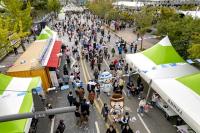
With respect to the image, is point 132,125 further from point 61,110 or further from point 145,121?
point 61,110

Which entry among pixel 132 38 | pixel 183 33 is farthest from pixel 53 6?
pixel 183 33

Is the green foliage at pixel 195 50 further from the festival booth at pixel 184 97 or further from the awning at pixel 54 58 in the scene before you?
the awning at pixel 54 58

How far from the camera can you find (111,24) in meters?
54.9

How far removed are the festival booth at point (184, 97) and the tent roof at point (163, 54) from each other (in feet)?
10.3

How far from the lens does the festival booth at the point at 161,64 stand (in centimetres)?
1780

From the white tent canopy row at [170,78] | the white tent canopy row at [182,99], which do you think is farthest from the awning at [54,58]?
the white tent canopy row at [182,99]

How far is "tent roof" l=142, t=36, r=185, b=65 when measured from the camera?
19047 mm

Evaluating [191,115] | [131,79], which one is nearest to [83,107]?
[191,115]

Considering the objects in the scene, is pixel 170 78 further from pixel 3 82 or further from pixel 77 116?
pixel 3 82

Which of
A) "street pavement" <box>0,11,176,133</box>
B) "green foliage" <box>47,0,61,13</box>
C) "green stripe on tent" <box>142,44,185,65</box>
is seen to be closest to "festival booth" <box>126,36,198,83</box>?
"green stripe on tent" <box>142,44,185,65</box>

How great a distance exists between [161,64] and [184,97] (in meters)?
5.21

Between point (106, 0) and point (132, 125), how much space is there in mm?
49216

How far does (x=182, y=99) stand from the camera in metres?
13.7

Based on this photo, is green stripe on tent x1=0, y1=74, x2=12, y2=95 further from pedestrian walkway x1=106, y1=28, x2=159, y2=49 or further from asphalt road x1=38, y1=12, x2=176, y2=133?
pedestrian walkway x1=106, y1=28, x2=159, y2=49
